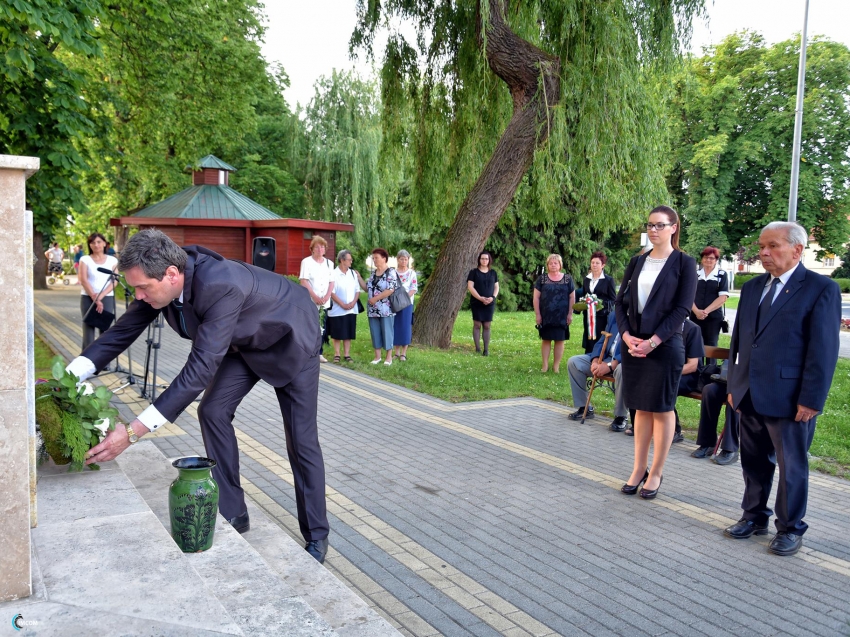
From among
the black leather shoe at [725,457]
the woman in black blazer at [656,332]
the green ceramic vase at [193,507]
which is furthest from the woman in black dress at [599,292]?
the green ceramic vase at [193,507]

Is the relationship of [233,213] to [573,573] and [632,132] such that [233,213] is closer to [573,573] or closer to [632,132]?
[632,132]

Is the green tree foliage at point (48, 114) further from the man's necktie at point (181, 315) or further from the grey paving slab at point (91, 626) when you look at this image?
the grey paving slab at point (91, 626)

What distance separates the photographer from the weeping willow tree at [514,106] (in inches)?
530

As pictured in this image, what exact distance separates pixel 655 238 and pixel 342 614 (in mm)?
3504

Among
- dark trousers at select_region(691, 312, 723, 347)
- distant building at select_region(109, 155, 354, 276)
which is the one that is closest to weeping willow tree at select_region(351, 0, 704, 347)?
dark trousers at select_region(691, 312, 723, 347)

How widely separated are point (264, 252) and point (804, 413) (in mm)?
13161

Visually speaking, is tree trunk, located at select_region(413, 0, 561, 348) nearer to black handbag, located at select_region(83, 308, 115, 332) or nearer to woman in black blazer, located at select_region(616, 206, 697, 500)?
black handbag, located at select_region(83, 308, 115, 332)

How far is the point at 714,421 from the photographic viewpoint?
7.14 metres

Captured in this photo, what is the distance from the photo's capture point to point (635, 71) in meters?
13.8

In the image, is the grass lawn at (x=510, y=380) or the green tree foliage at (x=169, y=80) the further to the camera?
the green tree foliage at (x=169, y=80)

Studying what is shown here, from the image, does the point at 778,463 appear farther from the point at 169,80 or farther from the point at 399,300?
the point at 169,80

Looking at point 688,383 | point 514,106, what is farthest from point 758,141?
point 688,383

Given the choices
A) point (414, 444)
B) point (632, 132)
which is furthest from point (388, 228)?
point (414, 444)

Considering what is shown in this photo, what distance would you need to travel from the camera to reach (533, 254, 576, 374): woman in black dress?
37.9 ft
